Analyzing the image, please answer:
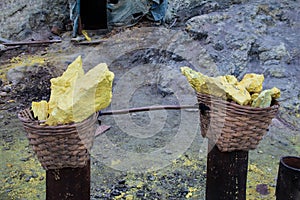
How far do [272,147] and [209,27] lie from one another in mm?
2199

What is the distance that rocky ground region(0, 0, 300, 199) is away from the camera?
10.1ft

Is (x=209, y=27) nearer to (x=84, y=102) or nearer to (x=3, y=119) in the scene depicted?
(x=3, y=119)

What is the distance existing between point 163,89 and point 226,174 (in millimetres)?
2754

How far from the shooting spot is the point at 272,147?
144 inches

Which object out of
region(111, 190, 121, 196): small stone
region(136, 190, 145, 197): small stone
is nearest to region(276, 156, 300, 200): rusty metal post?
region(136, 190, 145, 197): small stone

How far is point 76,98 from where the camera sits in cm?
170

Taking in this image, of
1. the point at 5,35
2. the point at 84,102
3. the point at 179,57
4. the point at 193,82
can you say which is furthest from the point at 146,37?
the point at 84,102

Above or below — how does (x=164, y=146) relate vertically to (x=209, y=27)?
below

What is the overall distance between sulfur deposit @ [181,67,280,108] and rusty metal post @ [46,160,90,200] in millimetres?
764

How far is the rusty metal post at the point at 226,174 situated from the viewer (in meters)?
2.15

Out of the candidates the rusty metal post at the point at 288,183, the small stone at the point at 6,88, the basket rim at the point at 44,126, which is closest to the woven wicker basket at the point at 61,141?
the basket rim at the point at 44,126

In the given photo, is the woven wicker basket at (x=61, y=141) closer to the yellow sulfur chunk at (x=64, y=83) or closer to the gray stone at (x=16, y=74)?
the yellow sulfur chunk at (x=64, y=83)

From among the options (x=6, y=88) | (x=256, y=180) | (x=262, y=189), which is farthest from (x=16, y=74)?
(x=262, y=189)

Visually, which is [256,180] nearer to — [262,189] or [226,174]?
[262,189]
